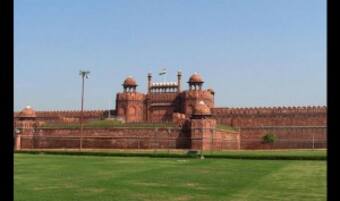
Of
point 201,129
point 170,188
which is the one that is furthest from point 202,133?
point 170,188

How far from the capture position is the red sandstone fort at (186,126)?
117 feet

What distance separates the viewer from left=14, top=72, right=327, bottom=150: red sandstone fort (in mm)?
35594

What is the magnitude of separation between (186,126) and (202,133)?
6.11 ft

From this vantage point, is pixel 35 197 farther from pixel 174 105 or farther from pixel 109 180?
pixel 174 105

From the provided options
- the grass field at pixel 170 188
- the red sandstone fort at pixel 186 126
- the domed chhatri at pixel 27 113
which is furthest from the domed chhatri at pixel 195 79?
the grass field at pixel 170 188

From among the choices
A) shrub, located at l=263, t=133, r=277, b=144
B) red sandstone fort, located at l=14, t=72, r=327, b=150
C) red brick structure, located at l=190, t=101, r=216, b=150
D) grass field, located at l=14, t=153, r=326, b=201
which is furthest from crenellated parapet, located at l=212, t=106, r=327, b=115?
grass field, located at l=14, t=153, r=326, b=201

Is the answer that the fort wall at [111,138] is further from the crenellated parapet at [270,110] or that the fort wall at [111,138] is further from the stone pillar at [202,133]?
the crenellated parapet at [270,110]

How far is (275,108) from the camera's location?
39.7m

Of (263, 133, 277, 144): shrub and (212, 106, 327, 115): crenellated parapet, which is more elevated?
(212, 106, 327, 115): crenellated parapet

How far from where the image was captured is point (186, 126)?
3578 centimetres

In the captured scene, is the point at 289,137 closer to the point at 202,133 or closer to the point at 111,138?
the point at 202,133

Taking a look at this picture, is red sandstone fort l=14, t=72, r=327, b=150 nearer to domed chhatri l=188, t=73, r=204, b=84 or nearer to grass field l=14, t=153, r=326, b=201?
domed chhatri l=188, t=73, r=204, b=84
